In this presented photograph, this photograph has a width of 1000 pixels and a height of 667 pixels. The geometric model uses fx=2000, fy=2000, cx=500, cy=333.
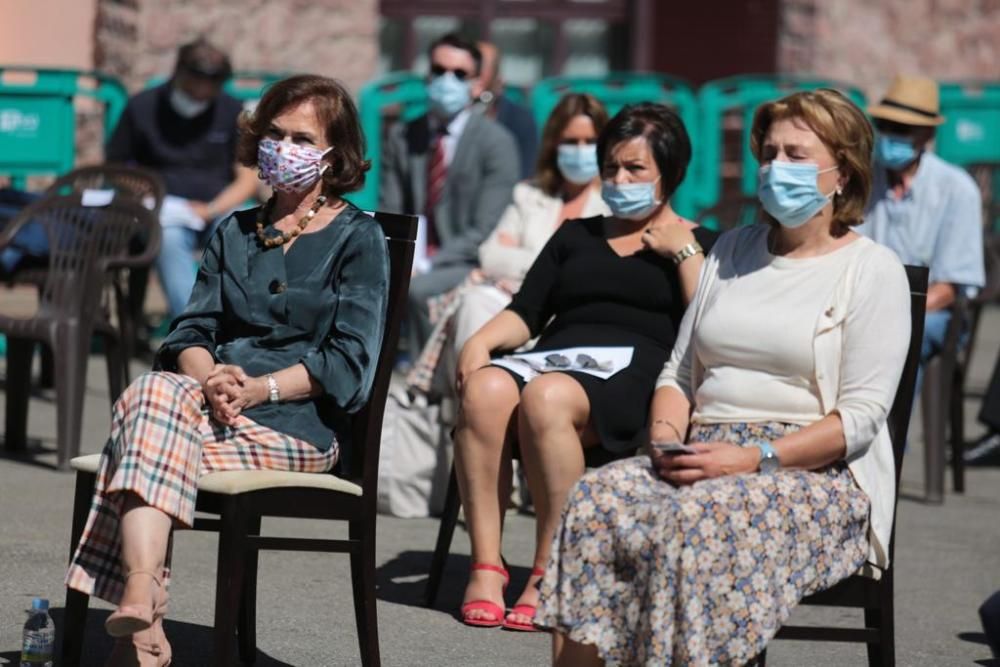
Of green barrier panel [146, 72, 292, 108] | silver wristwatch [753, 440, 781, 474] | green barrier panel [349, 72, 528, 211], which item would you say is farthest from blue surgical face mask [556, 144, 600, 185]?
green barrier panel [146, 72, 292, 108]

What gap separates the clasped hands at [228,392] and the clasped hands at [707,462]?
3.13 ft

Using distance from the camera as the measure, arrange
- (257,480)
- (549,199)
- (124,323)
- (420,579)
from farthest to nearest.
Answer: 1. (124,323)
2. (549,199)
3. (420,579)
4. (257,480)

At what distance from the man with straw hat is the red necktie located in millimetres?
1929

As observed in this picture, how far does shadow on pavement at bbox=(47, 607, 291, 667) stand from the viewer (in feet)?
15.9

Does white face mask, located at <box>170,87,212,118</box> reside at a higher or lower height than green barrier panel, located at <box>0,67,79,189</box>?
higher

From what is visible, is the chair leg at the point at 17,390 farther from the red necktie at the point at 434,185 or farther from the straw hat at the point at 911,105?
the straw hat at the point at 911,105

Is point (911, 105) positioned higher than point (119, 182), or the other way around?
point (911, 105)

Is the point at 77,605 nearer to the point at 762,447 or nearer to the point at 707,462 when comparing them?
the point at 707,462

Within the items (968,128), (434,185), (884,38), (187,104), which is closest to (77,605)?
(434,185)

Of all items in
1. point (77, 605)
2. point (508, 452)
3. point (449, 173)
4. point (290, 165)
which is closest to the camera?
point (77, 605)

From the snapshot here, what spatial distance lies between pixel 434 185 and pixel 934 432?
2.42 metres

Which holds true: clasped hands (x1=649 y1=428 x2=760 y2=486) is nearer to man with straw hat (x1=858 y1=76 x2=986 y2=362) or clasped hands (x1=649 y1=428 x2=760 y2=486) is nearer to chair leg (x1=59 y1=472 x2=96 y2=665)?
chair leg (x1=59 y1=472 x2=96 y2=665)

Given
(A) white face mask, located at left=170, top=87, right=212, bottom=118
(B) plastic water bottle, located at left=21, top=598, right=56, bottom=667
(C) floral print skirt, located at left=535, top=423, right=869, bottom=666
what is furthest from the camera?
(A) white face mask, located at left=170, top=87, right=212, bottom=118

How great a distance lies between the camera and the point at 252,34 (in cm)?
1413
